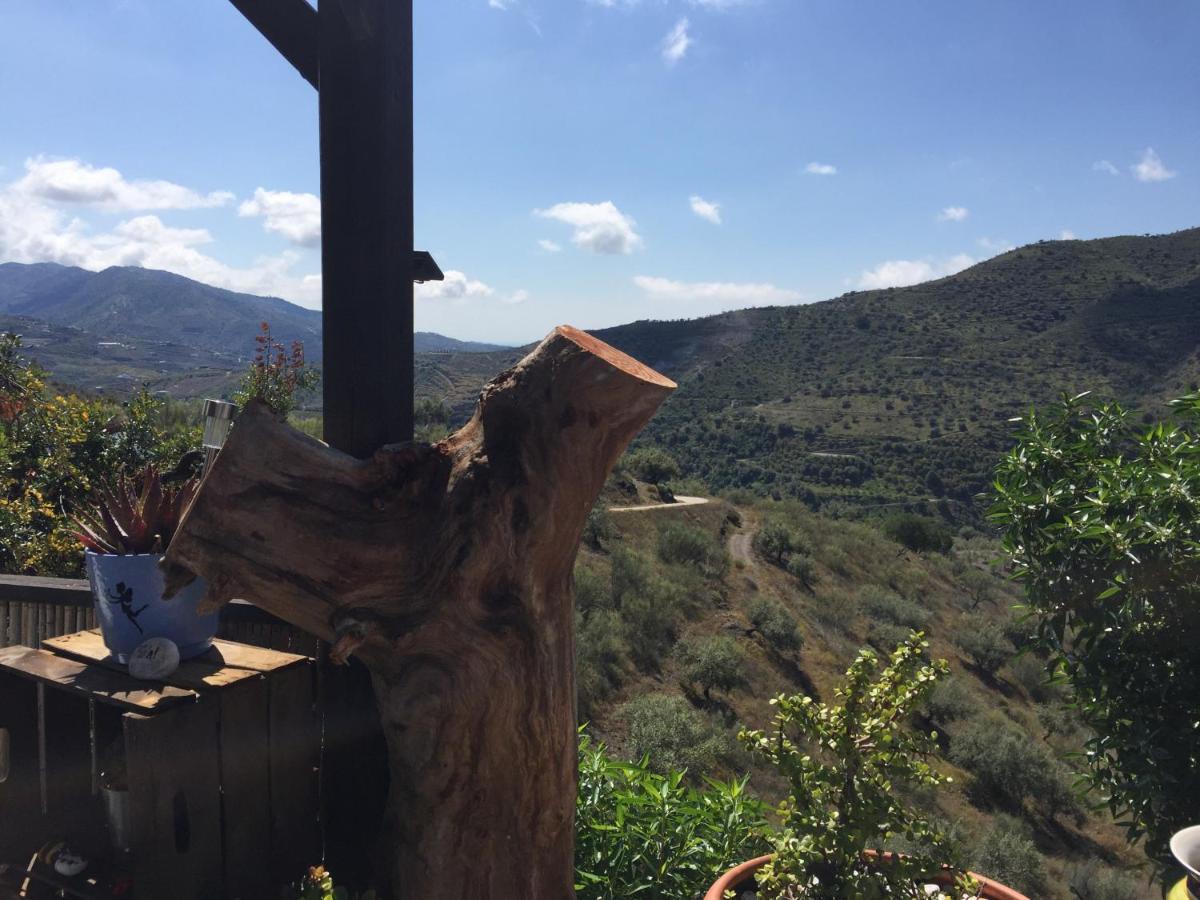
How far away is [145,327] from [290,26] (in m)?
155

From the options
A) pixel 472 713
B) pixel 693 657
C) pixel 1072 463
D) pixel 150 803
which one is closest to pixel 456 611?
pixel 472 713

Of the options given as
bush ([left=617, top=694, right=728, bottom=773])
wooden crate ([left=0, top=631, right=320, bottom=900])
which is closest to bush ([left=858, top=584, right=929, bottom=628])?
bush ([left=617, top=694, right=728, bottom=773])

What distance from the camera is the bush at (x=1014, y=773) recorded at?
1052 centimetres

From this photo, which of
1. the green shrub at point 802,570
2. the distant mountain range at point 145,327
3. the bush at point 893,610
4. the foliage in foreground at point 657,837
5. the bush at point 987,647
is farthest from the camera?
the distant mountain range at point 145,327

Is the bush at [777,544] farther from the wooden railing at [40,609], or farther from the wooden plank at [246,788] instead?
the wooden plank at [246,788]

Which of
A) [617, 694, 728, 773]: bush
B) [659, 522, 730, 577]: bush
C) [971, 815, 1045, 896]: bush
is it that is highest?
[659, 522, 730, 577]: bush

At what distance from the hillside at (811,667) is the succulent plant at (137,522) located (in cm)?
505

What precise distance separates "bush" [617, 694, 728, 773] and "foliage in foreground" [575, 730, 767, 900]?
4924mm

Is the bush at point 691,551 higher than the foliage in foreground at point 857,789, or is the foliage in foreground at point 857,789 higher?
→ the foliage in foreground at point 857,789

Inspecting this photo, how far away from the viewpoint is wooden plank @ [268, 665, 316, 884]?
2154 mm

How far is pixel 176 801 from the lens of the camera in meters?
1.91

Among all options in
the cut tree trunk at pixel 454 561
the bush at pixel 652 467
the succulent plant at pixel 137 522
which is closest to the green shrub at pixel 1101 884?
the cut tree trunk at pixel 454 561

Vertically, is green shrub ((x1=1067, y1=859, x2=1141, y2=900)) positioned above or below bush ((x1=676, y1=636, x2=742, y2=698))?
below

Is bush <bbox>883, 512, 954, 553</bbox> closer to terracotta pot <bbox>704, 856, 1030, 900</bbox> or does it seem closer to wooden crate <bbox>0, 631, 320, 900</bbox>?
terracotta pot <bbox>704, 856, 1030, 900</bbox>
